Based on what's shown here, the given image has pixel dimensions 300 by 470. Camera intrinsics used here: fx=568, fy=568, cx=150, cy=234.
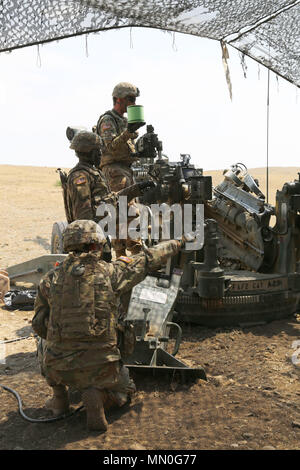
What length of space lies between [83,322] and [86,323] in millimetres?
20

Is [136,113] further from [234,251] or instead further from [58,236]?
[58,236]

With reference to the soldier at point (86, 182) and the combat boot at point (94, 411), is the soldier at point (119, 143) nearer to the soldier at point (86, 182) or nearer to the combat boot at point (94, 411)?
the soldier at point (86, 182)

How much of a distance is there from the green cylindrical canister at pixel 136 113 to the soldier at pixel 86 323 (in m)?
2.49

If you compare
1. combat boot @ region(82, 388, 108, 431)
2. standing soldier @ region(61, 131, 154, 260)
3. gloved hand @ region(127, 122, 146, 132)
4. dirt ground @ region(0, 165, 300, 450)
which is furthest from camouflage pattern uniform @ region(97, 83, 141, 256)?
combat boot @ region(82, 388, 108, 431)

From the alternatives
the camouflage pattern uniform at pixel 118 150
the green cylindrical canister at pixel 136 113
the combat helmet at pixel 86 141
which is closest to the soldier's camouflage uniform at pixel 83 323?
the combat helmet at pixel 86 141

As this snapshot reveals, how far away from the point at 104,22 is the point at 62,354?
3.36 m

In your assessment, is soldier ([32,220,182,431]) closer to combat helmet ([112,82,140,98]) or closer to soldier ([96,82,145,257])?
soldier ([96,82,145,257])

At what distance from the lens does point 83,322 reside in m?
3.60

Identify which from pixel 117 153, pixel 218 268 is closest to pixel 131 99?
pixel 117 153

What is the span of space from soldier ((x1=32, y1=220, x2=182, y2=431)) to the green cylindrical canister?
249 cm

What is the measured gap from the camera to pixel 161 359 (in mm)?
4531

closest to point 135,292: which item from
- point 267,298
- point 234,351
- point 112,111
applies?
point 234,351

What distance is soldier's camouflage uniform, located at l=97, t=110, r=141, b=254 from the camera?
6707 millimetres

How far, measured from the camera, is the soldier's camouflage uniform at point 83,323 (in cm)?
363
